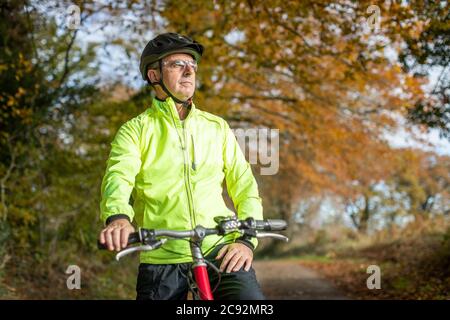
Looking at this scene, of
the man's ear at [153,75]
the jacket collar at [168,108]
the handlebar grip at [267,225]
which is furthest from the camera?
the man's ear at [153,75]

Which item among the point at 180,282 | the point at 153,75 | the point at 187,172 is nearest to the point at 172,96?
the point at 153,75

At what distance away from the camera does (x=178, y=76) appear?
10.8 ft

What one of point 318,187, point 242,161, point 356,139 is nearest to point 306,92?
point 356,139

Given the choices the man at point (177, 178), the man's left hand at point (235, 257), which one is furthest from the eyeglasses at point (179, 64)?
the man's left hand at point (235, 257)

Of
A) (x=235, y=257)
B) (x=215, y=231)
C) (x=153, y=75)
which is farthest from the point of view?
(x=153, y=75)

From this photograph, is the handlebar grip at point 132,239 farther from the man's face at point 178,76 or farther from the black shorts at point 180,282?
the man's face at point 178,76

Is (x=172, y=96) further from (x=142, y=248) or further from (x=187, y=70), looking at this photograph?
(x=142, y=248)

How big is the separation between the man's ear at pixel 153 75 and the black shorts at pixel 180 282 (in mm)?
1026

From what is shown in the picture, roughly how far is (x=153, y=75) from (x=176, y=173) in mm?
676

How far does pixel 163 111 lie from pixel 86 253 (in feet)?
30.6

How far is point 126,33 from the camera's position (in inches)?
498

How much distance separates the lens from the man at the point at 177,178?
2.91m

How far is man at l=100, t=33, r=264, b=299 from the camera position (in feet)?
9.55
